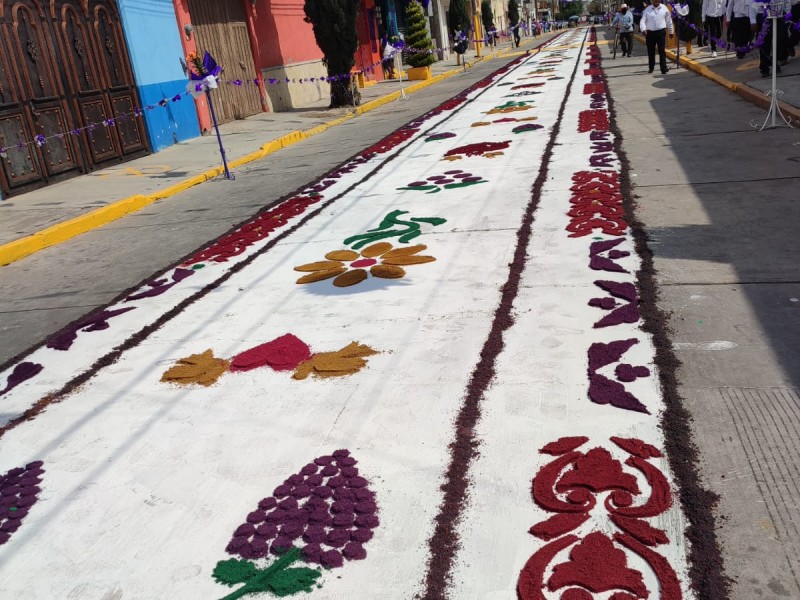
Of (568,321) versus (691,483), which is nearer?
(691,483)

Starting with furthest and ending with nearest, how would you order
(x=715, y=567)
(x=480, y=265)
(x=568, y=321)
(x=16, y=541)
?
1. (x=480, y=265)
2. (x=568, y=321)
3. (x=16, y=541)
4. (x=715, y=567)

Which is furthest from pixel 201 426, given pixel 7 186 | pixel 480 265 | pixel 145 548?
pixel 7 186

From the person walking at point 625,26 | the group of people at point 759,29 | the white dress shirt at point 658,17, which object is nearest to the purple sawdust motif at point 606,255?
the group of people at point 759,29

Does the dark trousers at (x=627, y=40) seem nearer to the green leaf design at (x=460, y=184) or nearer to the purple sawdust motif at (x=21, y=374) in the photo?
the green leaf design at (x=460, y=184)

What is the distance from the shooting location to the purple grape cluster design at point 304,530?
2.24m

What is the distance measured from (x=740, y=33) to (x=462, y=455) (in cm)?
1551

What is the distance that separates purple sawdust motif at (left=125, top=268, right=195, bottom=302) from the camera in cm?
527

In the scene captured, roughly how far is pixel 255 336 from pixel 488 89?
601 inches

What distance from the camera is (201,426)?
3219 millimetres

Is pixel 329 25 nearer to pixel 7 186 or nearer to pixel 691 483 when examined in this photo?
pixel 7 186

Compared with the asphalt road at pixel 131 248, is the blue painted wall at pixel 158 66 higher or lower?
higher

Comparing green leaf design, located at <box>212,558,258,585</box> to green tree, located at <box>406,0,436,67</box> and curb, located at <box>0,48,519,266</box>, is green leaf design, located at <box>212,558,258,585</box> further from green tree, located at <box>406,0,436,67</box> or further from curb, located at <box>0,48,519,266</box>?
green tree, located at <box>406,0,436,67</box>

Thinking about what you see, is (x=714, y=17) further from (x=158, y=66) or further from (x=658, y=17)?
(x=158, y=66)

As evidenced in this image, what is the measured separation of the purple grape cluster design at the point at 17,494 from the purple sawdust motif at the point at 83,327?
1529mm
